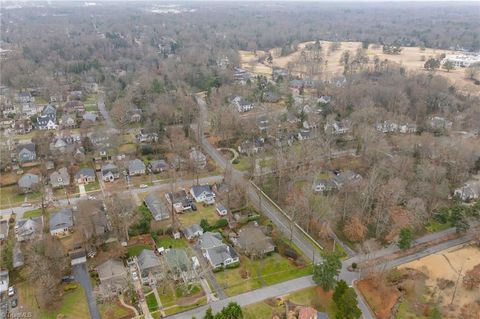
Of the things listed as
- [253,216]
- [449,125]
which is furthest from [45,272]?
[449,125]

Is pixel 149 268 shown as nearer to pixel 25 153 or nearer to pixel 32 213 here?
pixel 32 213

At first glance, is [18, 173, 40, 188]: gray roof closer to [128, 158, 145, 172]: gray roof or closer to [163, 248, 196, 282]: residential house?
[128, 158, 145, 172]: gray roof

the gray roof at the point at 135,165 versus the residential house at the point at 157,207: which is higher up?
the gray roof at the point at 135,165

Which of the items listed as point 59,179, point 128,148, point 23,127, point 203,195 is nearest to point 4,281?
point 59,179

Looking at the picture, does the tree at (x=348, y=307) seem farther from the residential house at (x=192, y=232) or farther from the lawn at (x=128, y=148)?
the lawn at (x=128, y=148)

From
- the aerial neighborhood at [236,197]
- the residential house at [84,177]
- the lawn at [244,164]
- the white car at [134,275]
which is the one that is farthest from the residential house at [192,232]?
the residential house at [84,177]

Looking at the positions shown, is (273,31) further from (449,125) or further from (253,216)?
(253,216)

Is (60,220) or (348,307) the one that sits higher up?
(348,307)
